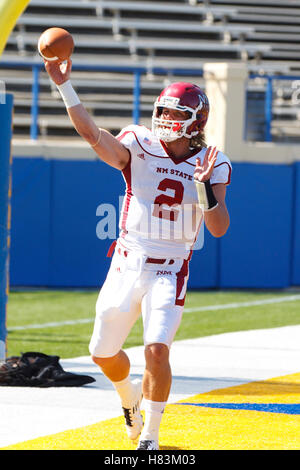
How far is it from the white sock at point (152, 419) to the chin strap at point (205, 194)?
961 millimetres

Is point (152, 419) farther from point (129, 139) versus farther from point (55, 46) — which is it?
point (55, 46)

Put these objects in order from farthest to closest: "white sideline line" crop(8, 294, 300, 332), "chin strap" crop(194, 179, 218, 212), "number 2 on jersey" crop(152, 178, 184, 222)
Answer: "white sideline line" crop(8, 294, 300, 332), "number 2 on jersey" crop(152, 178, 184, 222), "chin strap" crop(194, 179, 218, 212)

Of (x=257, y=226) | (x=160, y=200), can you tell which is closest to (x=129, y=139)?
(x=160, y=200)

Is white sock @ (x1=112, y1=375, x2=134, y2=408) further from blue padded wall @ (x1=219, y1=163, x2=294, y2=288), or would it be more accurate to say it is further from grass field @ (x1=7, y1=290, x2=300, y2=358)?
blue padded wall @ (x1=219, y1=163, x2=294, y2=288)

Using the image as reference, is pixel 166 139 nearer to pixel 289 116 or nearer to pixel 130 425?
pixel 130 425

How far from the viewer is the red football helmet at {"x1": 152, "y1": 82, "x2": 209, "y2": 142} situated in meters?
4.95

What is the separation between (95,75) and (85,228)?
215 inches

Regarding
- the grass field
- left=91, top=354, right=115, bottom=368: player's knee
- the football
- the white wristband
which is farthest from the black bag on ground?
the football

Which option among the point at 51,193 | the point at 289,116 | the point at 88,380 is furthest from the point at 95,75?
the point at 88,380

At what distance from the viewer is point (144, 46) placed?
2006 cm

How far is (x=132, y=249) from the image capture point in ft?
16.3

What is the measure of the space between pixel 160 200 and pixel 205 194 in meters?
0.37

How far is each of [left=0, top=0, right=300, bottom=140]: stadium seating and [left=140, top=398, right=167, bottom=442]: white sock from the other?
1313 cm

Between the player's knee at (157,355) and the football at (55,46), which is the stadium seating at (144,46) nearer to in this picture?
the football at (55,46)
